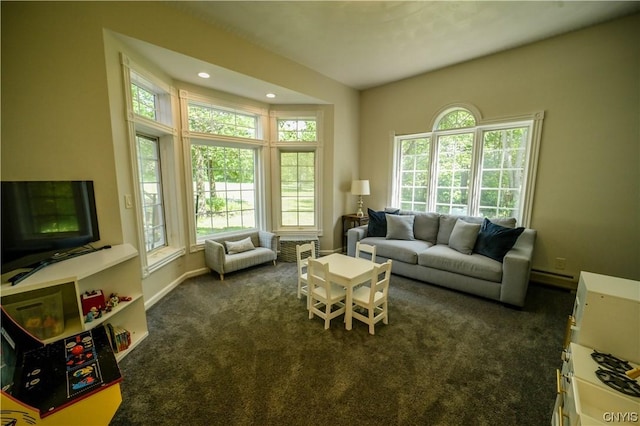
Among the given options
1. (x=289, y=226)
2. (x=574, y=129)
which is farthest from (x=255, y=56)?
(x=574, y=129)

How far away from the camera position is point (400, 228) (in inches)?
157

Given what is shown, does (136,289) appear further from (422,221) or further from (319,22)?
(422,221)

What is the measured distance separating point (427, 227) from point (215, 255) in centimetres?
320

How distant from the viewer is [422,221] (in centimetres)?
402

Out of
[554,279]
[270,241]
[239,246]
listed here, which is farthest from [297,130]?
[554,279]

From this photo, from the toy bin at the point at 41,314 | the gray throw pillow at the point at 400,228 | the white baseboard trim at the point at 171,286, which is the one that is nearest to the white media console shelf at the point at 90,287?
the toy bin at the point at 41,314

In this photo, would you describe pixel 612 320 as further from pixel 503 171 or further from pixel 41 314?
pixel 41 314

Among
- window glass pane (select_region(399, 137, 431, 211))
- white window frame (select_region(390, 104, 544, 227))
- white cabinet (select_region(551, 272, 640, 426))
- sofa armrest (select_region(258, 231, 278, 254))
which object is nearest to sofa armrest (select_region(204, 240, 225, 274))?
sofa armrest (select_region(258, 231, 278, 254))

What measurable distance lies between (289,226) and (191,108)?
7.94 feet

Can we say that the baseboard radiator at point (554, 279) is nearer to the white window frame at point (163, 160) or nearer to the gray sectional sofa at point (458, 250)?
the gray sectional sofa at point (458, 250)

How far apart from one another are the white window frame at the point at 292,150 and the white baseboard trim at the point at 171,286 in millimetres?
1411

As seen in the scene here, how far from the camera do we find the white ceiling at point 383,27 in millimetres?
2492

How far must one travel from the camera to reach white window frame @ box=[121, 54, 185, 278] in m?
2.51

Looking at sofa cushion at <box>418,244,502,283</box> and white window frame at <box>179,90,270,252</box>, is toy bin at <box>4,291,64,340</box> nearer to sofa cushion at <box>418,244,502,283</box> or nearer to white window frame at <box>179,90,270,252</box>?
white window frame at <box>179,90,270,252</box>
